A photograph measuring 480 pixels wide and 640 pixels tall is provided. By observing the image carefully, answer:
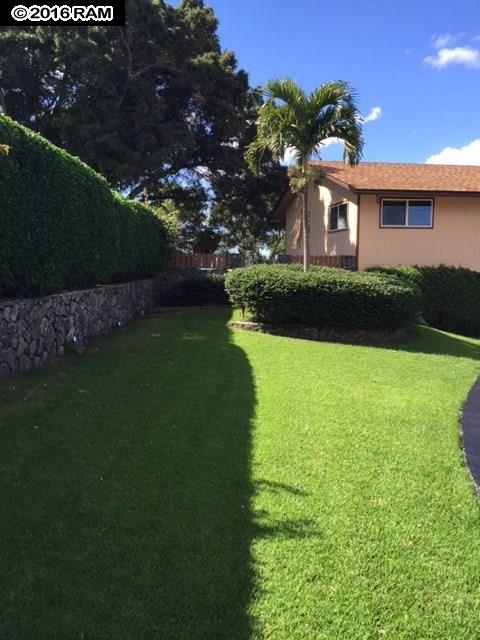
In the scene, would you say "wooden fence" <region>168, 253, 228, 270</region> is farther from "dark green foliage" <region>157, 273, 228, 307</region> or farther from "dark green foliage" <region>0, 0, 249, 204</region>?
"dark green foliage" <region>0, 0, 249, 204</region>

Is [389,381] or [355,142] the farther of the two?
[355,142]

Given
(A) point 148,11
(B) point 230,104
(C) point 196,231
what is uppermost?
(A) point 148,11

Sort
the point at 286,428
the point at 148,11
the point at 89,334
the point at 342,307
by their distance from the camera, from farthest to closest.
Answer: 1. the point at 148,11
2. the point at 342,307
3. the point at 89,334
4. the point at 286,428

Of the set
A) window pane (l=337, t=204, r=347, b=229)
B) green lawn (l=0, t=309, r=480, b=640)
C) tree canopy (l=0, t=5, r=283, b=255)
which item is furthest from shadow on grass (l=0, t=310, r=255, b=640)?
tree canopy (l=0, t=5, r=283, b=255)

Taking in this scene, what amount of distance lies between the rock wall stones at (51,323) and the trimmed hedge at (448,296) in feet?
26.0

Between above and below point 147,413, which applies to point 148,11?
above

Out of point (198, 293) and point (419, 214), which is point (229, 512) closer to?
point (198, 293)

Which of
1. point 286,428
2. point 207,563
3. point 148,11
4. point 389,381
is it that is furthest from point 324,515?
point 148,11

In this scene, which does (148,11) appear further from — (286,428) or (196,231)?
(286,428)

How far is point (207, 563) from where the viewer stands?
10.0 feet

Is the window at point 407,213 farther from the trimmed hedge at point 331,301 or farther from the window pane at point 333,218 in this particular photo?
the trimmed hedge at point 331,301

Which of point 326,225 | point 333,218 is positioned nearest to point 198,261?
point 326,225

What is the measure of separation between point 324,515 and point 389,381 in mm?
4428

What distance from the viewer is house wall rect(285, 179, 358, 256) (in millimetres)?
17203
